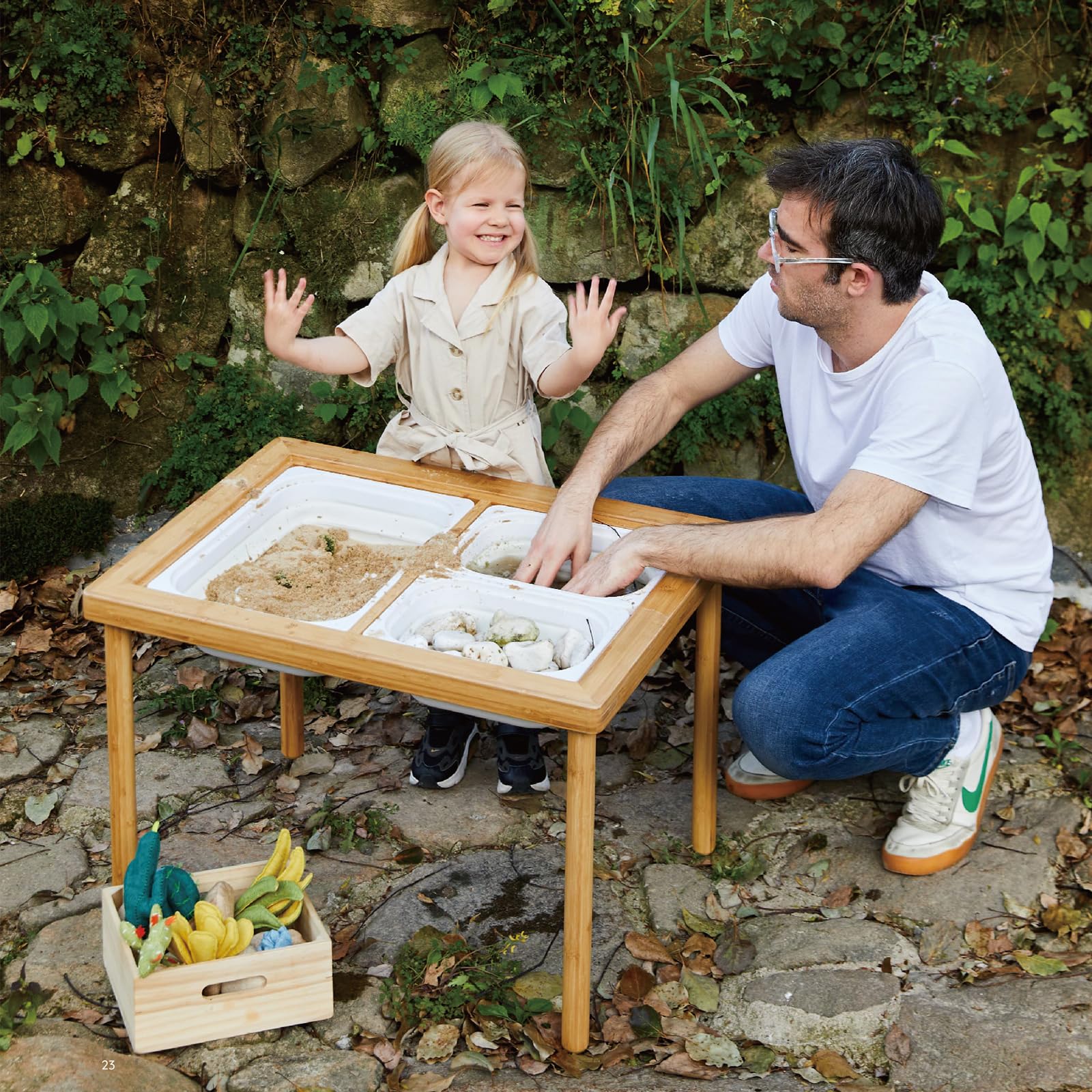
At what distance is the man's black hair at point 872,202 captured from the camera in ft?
9.54

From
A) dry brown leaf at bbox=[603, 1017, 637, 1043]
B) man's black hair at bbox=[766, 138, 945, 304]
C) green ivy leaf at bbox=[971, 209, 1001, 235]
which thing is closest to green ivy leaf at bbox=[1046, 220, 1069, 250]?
green ivy leaf at bbox=[971, 209, 1001, 235]

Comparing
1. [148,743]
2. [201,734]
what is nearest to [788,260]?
[201,734]

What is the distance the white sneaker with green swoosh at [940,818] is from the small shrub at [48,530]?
2.87 meters

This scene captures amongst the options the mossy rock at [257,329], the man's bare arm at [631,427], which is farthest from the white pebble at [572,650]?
the mossy rock at [257,329]

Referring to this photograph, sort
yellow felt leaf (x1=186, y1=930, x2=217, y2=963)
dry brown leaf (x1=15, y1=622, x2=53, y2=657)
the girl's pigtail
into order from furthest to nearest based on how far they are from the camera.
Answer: dry brown leaf (x1=15, y1=622, x2=53, y2=657) → the girl's pigtail → yellow felt leaf (x1=186, y1=930, x2=217, y2=963)

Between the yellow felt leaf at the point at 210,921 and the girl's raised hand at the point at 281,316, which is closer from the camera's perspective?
the yellow felt leaf at the point at 210,921

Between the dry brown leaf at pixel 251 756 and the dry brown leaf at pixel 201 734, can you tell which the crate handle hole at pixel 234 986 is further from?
the dry brown leaf at pixel 201 734

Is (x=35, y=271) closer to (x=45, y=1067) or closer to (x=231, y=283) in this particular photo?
(x=231, y=283)

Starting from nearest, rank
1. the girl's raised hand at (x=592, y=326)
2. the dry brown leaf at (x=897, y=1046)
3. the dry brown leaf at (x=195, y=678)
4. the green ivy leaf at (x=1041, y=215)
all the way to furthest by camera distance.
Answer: the dry brown leaf at (x=897, y=1046)
the girl's raised hand at (x=592, y=326)
the dry brown leaf at (x=195, y=678)
the green ivy leaf at (x=1041, y=215)

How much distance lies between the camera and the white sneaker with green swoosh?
327 cm

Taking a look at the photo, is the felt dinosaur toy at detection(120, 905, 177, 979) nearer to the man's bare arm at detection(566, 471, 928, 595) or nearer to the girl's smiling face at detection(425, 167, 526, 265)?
the man's bare arm at detection(566, 471, 928, 595)

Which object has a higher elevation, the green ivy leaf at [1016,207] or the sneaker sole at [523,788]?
the green ivy leaf at [1016,207]

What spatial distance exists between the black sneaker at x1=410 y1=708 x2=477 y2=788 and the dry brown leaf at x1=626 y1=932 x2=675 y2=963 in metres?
0.76

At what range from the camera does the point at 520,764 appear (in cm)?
357
